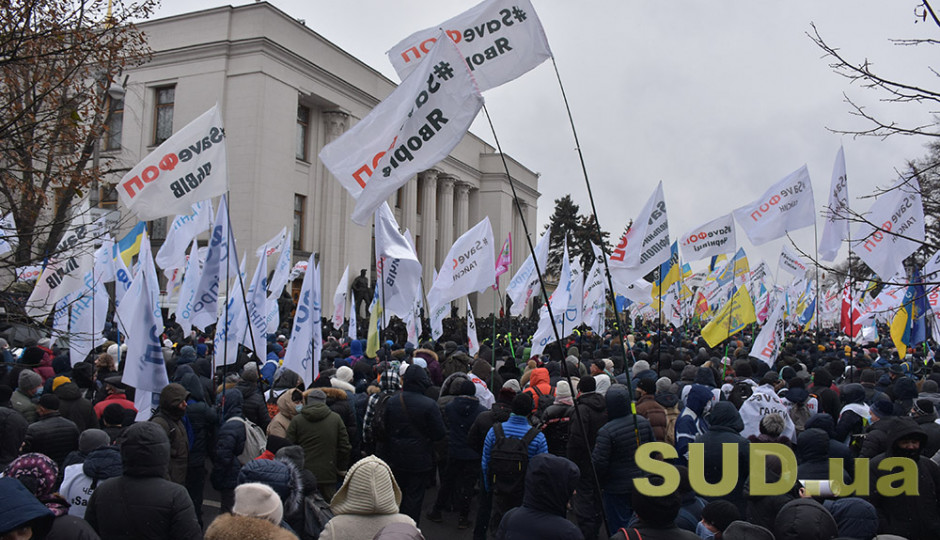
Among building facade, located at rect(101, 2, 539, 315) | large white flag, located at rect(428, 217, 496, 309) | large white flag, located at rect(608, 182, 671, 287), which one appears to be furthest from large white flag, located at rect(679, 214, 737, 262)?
building facade, located at rect(101, 2, 539, 315)

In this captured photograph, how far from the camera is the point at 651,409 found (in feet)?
20.0

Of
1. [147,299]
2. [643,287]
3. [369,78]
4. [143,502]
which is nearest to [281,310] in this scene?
[643,287]

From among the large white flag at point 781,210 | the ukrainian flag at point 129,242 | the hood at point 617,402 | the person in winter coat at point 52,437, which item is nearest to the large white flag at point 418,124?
the hood at point 617,402

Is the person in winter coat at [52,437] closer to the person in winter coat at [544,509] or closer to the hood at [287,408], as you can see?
the hood at [287,408]

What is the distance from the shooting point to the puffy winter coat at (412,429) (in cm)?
585

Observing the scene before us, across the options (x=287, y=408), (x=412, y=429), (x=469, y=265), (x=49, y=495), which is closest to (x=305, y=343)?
(x=287, y=408)

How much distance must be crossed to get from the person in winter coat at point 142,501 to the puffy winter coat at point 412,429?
2.62m

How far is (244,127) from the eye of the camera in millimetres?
29500

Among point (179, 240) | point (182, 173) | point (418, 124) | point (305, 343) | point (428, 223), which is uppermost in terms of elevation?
point (428, 223)

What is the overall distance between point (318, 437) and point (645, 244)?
19.8 feet

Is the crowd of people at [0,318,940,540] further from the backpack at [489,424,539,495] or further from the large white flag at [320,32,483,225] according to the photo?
the large white flag at [320,32,483,225]

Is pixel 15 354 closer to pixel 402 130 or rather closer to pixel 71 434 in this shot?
pixel 71 434

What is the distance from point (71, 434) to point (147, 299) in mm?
1182

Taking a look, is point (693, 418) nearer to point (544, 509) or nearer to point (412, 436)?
point (412, 436)
